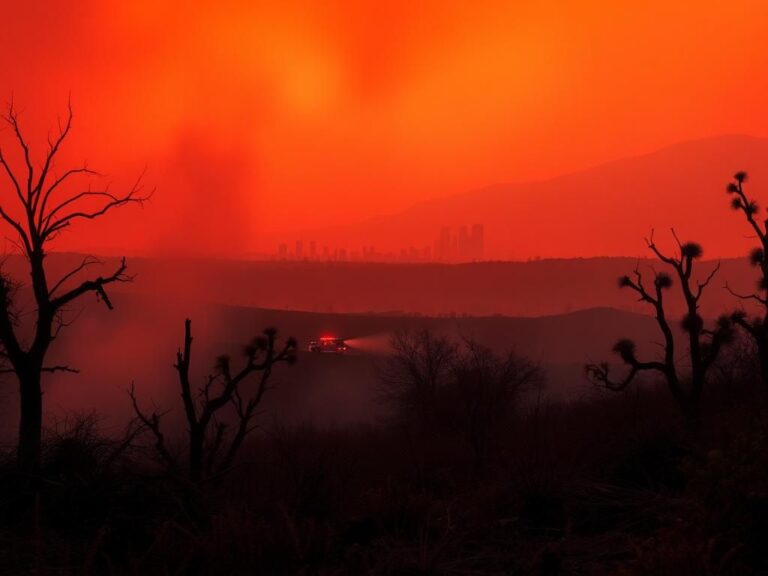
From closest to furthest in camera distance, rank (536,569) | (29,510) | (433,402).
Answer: (536,569) < (29,510) < (433,402)

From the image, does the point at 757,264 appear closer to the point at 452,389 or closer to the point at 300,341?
the point at 452,389

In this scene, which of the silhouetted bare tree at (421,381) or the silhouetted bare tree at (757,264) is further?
the silhouetted bare tree at (421,381)

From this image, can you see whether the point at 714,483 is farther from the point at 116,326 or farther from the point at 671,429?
the point at 116,326

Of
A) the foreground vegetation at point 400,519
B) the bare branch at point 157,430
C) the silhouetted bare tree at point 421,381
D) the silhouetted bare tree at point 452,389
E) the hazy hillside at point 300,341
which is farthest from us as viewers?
the hazy hillside at point 300,341

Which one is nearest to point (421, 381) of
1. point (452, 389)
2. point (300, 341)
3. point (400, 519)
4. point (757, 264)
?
point (452, 389)

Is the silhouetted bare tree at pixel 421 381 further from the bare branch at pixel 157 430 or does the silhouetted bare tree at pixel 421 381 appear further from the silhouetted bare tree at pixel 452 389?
the bare branch at pixel 157 430

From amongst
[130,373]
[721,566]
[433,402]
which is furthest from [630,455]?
[130,373]

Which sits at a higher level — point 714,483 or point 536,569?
point 714,483

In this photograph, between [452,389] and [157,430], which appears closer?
[157,430]

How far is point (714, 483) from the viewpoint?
641 centimetres

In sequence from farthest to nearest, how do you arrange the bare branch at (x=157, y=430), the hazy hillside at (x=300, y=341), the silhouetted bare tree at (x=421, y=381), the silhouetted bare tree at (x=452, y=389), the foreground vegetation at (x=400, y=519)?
the hazy hillside at (x=300, y=341), the silhouetted bare tree at (x=421, y=381), the silhouetted bare tree at (x=452, y=389), the bare branch at (x=157, y=430), the foreground vegetation at (x=400, y=519)

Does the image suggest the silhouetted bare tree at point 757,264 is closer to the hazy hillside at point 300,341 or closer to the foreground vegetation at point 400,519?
the foreground vegetation at point 400,519

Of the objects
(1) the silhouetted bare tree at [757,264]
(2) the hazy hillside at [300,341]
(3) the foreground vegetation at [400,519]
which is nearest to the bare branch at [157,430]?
(3) the foreground vegetation at [400,519]

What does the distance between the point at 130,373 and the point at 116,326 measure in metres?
27.5
